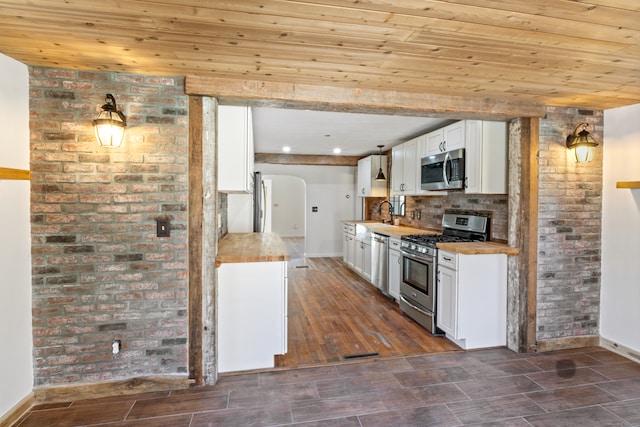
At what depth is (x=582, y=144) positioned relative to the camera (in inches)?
116

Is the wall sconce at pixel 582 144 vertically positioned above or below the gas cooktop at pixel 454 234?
above

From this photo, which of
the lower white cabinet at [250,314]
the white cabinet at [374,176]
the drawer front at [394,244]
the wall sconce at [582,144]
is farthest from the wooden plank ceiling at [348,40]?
the white cabinet at [374,176]

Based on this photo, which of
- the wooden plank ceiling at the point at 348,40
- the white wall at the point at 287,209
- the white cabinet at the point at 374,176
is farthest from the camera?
the white wall at the point at 287,209

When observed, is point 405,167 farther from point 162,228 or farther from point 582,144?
point 162,228

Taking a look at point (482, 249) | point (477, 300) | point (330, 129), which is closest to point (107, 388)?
point (477, 300)

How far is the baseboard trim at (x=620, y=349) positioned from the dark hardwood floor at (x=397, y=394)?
70mm

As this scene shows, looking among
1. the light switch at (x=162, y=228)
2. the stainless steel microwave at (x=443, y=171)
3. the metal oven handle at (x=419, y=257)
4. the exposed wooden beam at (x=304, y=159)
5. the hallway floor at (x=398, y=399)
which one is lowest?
the hallway floor at (x=398, y=399)

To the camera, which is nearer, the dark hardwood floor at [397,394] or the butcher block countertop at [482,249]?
the dark hardwood floor at [397,394]

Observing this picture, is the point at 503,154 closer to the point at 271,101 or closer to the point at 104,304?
the point at 271,101

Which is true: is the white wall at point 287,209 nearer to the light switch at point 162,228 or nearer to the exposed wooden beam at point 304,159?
the exposed wooden beam at point 304,159

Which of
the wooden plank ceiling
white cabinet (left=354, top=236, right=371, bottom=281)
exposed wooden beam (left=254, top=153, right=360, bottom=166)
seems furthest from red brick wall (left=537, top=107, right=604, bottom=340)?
exposed wooden beam (left=254, top=153, right=360, bottom=166)

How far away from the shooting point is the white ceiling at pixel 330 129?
384cm

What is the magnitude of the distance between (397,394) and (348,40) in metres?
2.40

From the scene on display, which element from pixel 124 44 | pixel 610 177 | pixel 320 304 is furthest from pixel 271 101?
pixel 610 177
